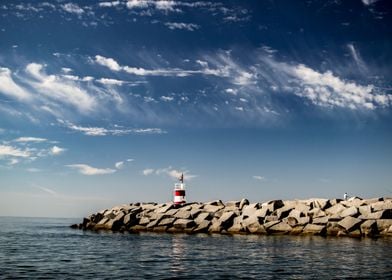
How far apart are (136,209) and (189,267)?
27408 mm

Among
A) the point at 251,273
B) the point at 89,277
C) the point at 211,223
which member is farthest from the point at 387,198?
the point at 89,277

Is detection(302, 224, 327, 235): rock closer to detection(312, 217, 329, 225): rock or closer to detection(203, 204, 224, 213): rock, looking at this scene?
detection(312, 217, 329, 225): rock

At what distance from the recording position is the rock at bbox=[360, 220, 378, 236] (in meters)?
29.2

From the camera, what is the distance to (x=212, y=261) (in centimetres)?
1914

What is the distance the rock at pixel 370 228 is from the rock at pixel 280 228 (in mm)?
5118

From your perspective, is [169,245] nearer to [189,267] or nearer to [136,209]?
[189,267]

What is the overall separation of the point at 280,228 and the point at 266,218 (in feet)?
5.61

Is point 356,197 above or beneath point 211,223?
above

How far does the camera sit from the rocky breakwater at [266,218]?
2995 cm

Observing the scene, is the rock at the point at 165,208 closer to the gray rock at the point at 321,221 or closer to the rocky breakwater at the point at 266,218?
the rocky breakwater at the point at 266,218

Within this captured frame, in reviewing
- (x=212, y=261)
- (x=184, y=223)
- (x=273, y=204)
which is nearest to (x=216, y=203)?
(x=184, y=223)

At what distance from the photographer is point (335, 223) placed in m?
30.7

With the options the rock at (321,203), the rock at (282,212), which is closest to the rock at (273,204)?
the rock at (282,212)

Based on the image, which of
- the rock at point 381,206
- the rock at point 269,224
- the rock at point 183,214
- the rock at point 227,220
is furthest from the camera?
the rock at point 183,214
